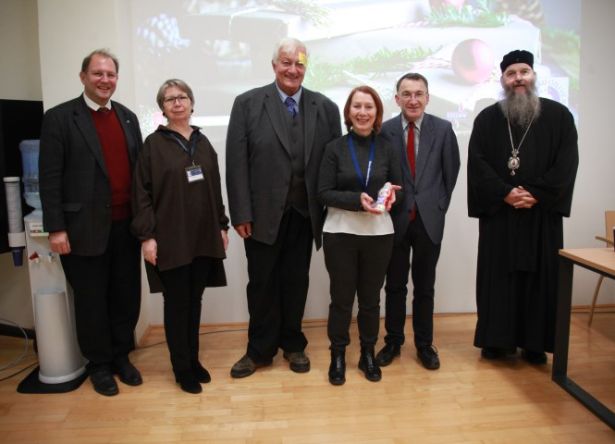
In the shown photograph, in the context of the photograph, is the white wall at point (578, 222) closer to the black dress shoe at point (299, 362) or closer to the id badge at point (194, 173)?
the black dress shoe at point (299, 362)

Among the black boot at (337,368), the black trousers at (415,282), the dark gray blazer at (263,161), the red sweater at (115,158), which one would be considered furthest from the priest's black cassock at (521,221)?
the red sweater at (115,158)

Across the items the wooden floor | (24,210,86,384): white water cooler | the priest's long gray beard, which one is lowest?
the wooden floor

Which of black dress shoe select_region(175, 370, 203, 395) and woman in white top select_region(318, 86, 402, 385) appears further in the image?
black dress shoe select_region(175, 370, 203, 395)

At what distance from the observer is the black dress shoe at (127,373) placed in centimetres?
281

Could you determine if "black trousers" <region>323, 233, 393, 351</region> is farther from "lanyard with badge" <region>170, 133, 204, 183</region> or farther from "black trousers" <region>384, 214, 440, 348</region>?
"lanyard with badge" <region>170, 133, 204, 183</region>

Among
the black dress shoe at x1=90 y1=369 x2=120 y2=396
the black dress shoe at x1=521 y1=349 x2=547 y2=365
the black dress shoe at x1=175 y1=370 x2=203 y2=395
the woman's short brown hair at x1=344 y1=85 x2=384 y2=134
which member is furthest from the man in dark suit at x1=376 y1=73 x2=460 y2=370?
the black dress shoe at x1=90 y1=369 x2=120 y2=396

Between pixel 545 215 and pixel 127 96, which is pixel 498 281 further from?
pixel 127 96

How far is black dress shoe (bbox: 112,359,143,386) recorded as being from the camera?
9.22 ft

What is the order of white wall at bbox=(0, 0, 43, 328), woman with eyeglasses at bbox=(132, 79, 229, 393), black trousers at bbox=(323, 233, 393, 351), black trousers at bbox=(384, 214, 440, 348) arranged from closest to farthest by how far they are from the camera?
woman with eyeglasses at bbox=(132, 79, 229, 393), black trousers at bbox=(323, 233, 393, 351), black trousers at bbox=(384, 214, 440, 348), white wall at bbox=(0, 0, 43, 328)

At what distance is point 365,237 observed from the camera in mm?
2594

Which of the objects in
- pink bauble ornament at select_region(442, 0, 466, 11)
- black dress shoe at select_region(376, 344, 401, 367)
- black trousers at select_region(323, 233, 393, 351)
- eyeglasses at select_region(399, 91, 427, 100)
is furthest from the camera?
pink bauble ornament at select_region(442, 0, 466, 11)

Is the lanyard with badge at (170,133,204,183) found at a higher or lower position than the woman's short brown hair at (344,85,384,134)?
lower

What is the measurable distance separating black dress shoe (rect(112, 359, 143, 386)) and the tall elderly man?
6.79ft

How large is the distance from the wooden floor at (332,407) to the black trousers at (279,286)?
184 mm
